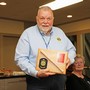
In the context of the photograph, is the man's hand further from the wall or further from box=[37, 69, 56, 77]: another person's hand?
the wall

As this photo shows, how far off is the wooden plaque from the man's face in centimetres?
18

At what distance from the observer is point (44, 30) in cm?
146

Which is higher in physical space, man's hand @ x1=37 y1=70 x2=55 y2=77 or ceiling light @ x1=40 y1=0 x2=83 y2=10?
ceiling light @ x1=40 y1=0 x2=83 y2=10

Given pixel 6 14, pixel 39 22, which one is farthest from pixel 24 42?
pixel 6 14

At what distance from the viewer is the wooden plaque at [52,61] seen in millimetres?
1346

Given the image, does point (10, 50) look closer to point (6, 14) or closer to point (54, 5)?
point (6, 14)

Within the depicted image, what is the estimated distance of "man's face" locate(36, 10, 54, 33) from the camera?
4.70 ft

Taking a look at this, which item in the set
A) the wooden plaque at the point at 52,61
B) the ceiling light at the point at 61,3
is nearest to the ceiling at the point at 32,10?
the ceiling light at the point at 61,3

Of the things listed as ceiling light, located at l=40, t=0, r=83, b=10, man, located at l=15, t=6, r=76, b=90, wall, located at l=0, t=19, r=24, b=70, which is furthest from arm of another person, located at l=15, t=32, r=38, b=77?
wall, located at l=0, t=19, r=24, b=70

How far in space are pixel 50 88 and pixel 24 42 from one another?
1.15 feet

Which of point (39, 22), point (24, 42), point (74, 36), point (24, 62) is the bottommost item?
point (24, 62)

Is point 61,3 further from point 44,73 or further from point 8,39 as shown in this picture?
point 44,73

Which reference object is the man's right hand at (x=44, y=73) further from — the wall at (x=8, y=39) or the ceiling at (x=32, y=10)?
the wall at (x=8, y=39)

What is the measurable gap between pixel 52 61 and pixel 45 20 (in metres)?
0.28
